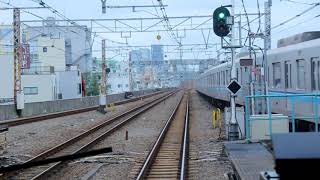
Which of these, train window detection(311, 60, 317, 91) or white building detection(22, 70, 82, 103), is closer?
train window detection(311, 60, 317, 91)

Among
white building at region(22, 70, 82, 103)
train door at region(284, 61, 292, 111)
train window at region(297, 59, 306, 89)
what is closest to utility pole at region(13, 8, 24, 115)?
train door at region(284, 61, 292, 111)

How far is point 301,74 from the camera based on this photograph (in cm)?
1664

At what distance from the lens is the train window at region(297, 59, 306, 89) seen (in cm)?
1641

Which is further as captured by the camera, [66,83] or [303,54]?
[66,83]

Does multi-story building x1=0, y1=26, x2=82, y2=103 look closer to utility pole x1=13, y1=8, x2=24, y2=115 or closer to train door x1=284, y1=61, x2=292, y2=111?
utility pole x1=13, y1=8, x2=24, y2=115

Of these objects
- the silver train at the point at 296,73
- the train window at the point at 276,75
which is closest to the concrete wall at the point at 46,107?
the silver train at the point at 296,73

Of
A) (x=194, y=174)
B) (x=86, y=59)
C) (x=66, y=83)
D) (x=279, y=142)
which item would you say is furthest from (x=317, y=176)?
(x=86, y=59)

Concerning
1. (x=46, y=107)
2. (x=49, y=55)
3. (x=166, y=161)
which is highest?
(x=49, y=55)

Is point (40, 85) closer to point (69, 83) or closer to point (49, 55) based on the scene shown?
Result: point (69, 83)

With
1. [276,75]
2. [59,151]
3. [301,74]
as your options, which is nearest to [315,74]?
[301,74]

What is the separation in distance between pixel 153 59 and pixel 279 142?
91.7 m

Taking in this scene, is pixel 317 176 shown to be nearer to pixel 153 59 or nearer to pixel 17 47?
→ pixel 17 47

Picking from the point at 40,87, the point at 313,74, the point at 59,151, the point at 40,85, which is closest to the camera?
the point at 313,74

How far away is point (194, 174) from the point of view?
12.6 m
